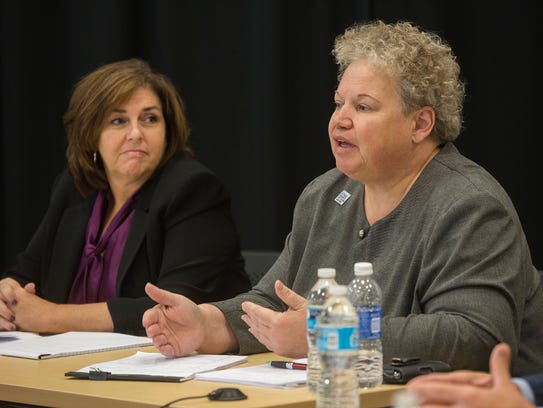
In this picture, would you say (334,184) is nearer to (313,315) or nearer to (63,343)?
(63,343)

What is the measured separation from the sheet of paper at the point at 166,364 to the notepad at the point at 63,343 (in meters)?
0.20

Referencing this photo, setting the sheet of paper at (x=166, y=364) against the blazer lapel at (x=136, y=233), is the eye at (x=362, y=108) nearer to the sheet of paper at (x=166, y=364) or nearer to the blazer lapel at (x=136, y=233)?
the sheet of paper at (x=166, y=364)

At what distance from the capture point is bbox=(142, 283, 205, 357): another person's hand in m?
2.95

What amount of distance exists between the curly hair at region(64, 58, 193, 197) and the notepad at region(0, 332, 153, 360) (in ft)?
3.06

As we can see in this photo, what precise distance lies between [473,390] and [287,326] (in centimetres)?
89

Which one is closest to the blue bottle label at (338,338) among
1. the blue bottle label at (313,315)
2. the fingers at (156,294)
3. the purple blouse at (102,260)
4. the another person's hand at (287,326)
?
the blue bottle label at (313,315)

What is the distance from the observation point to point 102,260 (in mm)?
4070

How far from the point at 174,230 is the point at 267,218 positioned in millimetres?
857

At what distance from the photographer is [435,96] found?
308 cm

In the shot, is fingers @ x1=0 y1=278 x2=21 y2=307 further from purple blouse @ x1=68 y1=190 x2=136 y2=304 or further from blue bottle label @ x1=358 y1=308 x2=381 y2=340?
blue bottle label @ x1=358 y1=308 x2=381 y2=340

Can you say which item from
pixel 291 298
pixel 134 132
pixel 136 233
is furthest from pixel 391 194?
pixel 134 132

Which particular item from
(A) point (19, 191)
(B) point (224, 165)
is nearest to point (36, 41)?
(A) point (19, 191)

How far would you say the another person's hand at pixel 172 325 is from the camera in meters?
2.95

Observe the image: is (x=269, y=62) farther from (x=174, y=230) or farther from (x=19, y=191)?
(x=19, y=191)
